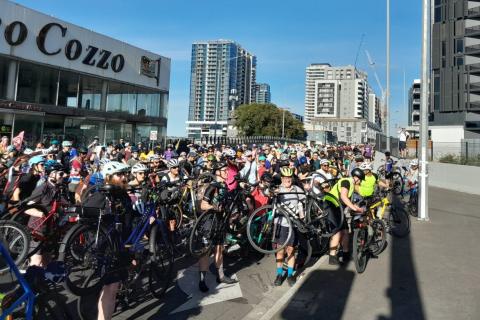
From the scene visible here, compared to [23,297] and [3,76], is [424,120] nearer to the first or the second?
[23,297]

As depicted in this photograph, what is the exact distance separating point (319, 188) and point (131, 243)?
453 centimetres

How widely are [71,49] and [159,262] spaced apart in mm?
26237

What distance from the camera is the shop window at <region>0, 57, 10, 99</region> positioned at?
78.9 feet

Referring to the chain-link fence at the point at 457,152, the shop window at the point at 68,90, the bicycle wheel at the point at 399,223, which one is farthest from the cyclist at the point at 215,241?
the shop window at the point at 68,90

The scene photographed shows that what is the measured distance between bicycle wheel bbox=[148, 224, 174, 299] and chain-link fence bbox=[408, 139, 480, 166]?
19457mm

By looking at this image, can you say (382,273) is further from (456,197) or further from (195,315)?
(456,197)

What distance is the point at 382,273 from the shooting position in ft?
22.0

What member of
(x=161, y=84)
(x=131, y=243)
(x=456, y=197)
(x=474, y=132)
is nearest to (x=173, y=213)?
(x=131, y=243)

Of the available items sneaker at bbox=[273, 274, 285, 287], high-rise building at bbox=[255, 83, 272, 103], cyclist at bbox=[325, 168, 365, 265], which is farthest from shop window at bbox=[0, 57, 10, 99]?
high-rise building at bbox=[255, 83, 272, 103]

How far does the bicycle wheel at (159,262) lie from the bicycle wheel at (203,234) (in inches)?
13.3

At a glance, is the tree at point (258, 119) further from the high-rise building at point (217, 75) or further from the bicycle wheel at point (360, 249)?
the bicycle wheel at point (360, 249)

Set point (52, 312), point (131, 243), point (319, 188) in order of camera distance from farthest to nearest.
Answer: point (319, 188) < point (131, 243) < point (52, 312)

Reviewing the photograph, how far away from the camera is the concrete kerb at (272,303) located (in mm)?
5031

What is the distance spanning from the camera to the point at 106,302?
13.3 feet
